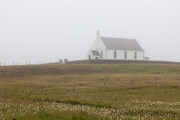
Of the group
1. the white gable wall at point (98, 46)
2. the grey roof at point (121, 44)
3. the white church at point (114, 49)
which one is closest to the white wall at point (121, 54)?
the white church at point (114, 49)

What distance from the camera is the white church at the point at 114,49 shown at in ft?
316

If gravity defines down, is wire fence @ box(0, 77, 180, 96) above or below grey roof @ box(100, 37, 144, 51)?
below

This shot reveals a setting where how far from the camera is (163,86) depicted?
39.9 m

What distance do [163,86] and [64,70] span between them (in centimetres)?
2931

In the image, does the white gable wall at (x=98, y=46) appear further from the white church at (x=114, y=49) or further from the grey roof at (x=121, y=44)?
the grey roof at (x=121, y=44)

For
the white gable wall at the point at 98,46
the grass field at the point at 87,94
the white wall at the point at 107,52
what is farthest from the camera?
the white gable wall at the point at 98,46

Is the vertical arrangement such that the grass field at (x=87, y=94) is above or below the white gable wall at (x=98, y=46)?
below

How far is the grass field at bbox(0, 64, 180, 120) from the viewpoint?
15658 mm

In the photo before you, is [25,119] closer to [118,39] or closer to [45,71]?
[45,71]

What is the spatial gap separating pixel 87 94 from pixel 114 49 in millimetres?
66932

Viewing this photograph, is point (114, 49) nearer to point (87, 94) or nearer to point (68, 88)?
point (68, 88)

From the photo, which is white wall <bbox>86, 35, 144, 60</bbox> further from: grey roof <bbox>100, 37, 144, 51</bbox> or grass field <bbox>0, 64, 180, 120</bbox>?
grass field <bbox>0, 64, 180, 120</bbox>

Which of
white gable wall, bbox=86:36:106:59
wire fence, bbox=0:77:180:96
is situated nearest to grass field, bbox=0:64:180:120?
wire fence, bbox=0:77:180:96

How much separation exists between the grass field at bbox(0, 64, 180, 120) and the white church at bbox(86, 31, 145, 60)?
87.1ft
